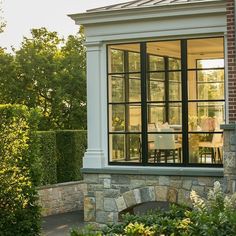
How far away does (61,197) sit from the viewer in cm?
2009

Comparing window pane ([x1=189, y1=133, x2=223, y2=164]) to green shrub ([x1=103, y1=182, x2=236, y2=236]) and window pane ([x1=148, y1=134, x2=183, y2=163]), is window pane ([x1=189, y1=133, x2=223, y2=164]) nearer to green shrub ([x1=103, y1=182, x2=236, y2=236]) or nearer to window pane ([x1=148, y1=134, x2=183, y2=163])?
window pane ([x1=148, y1=134, x2=183, y2=163])

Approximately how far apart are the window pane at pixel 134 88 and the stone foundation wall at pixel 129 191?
4.95 feet

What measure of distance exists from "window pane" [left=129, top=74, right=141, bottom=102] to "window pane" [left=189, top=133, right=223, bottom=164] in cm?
133

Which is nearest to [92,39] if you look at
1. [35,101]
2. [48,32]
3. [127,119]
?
[127,119]

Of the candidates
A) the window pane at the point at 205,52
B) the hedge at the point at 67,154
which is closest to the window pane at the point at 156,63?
the window pane at the point at 205,52

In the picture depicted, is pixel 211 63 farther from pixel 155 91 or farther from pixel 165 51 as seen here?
pixel 155 91

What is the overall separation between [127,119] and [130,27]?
1802mm

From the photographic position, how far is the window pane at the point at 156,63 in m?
12.9

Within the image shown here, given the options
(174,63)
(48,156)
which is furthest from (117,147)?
(48,156)

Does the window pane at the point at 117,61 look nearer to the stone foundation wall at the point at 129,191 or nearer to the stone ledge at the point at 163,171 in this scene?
the stone ledge at the point at 163,171

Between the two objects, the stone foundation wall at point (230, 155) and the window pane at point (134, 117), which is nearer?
the stone foundation wall at point (230, 155)

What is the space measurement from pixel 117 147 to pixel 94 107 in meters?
0.93

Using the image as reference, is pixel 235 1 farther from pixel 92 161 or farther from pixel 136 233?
pixel 136 233

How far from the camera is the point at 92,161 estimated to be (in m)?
13.2
